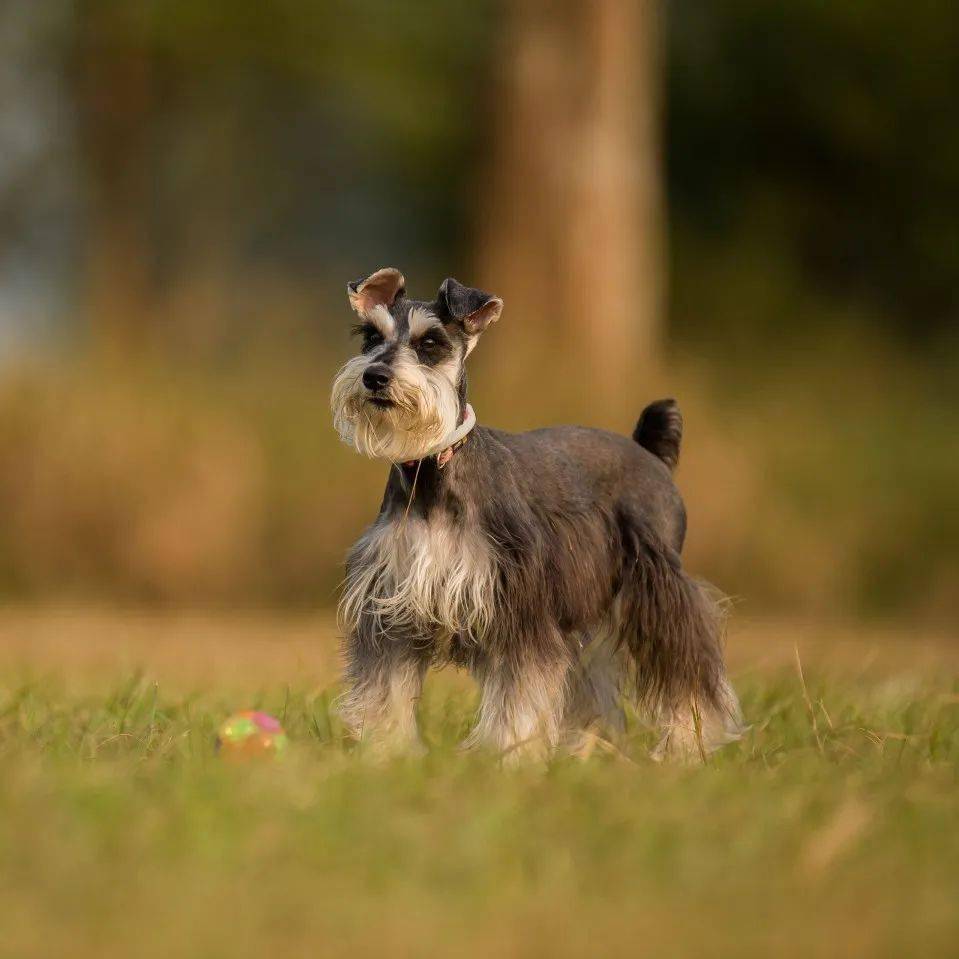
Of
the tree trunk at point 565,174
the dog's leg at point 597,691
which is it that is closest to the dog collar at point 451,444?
the dog's leg at point 597,691

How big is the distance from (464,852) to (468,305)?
1.79 metres

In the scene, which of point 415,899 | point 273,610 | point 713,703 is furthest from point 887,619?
point 415,899

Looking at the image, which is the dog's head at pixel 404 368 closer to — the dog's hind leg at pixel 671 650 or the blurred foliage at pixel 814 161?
the dog's hind leg at pixel 671 650

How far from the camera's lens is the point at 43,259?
78.0ft

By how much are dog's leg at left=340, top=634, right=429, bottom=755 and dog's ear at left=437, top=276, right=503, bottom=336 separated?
0.90 m

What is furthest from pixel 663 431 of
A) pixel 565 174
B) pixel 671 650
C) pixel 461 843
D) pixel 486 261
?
pixel 486 261

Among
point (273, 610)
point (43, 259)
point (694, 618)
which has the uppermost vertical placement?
point (43, 259)

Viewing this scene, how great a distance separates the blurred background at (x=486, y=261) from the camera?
10492 millimetres

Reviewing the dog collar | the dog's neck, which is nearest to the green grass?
the dog's neck

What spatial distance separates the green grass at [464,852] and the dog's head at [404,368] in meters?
0.86

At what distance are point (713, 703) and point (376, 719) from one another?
1.10 meters

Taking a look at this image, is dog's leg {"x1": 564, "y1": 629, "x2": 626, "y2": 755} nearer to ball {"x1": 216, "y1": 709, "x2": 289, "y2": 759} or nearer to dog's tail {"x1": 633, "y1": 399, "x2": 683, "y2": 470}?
dog's tail {"x1": 633, "y1": 399, "x2": 683, "y2": 470}

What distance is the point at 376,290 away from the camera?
16.4 ft

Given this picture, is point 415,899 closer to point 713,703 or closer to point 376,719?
point 376,719
